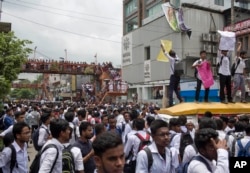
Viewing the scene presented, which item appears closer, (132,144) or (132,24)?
(132,144)

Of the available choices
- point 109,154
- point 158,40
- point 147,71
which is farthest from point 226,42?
point 147,71

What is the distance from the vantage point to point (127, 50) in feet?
143

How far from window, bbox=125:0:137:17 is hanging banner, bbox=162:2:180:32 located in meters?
15.5

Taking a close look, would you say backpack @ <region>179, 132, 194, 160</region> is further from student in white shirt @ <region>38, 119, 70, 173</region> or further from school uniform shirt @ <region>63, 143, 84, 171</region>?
student in white shirt @ <region>38, 119, 70, 173</region>

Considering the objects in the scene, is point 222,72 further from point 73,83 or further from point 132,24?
point 73,83

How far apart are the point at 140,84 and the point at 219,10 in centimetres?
1270

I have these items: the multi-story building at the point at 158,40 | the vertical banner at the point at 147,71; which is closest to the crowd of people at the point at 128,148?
the multi-story building at the point at 158,40

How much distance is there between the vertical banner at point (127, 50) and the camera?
1678 inches

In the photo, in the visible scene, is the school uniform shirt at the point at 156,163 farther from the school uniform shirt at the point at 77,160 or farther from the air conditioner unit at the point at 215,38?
the air conditioner unit at the point at 215,38

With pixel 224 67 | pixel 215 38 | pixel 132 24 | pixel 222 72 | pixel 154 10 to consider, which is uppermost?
pixel 154 10

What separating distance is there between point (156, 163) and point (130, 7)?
45786mm

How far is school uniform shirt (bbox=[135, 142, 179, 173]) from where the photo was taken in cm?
356

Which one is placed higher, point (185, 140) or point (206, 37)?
point (206, 37)

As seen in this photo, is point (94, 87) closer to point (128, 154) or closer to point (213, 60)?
point (213, 60)
